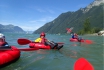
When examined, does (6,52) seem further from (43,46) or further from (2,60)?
(43,46)

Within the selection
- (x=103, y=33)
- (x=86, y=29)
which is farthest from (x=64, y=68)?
(x=86, y=29)

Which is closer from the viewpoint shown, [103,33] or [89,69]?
[89,69]

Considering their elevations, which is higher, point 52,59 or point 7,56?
point 7,56

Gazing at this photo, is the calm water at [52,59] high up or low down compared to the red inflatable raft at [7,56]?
down

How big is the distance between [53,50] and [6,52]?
8.04 meters

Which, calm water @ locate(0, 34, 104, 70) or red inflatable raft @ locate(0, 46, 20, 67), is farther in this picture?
calm water @ locate(0, 34, 104, 70)

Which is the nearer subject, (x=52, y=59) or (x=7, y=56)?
(x=7, y=56)

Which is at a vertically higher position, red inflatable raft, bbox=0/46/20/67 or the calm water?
red inflatable raft, bbox=0/46/20/67

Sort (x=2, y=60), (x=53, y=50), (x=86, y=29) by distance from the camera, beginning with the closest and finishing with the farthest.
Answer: (x=2, y=60), (x=53, y=50), (x=86, y=29)

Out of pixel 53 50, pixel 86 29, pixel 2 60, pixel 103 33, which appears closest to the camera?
pixel 2 60

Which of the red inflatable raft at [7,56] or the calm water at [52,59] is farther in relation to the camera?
the calm water at [52,59]

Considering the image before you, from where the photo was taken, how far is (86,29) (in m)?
122

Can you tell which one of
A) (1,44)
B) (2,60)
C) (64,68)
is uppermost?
(1,44)

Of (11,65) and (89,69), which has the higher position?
(89,69)
